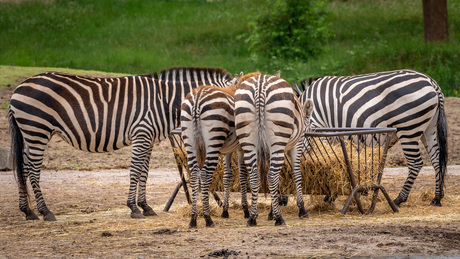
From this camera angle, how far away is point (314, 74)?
19.9 m

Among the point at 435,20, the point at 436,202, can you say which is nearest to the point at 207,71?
the point at 436,202

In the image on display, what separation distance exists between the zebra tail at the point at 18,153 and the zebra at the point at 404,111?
14.9ft

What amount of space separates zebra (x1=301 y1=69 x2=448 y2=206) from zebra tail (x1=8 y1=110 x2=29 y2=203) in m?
4.53

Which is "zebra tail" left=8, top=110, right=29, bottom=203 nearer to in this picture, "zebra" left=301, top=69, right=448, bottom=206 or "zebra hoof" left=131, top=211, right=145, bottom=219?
"zebra hoof" left=131, top=211, right=145, bottom=219

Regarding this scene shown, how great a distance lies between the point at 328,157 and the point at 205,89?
77.3 inches

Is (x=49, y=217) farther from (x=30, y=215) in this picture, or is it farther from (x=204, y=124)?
(x=204, y=124)

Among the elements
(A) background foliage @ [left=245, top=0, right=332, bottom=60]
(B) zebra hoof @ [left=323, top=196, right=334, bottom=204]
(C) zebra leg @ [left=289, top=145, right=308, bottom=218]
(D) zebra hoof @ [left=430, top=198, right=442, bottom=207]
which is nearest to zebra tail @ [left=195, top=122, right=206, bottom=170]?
(C) zebra leg @ [left=289, top=145, right=308, bottom=218]

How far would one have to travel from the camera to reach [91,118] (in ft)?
25.8

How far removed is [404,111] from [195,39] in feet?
62.8

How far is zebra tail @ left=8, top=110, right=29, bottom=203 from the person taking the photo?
7.57 meters

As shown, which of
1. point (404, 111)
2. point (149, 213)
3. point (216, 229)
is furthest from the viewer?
point (404, 111)

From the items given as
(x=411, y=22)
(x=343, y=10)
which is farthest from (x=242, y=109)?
(x=343, y=10)

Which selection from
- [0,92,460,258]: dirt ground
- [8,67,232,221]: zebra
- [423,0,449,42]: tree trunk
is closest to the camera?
[0,92,460,258]: dirt ground

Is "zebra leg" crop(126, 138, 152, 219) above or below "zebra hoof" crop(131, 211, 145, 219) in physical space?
above
